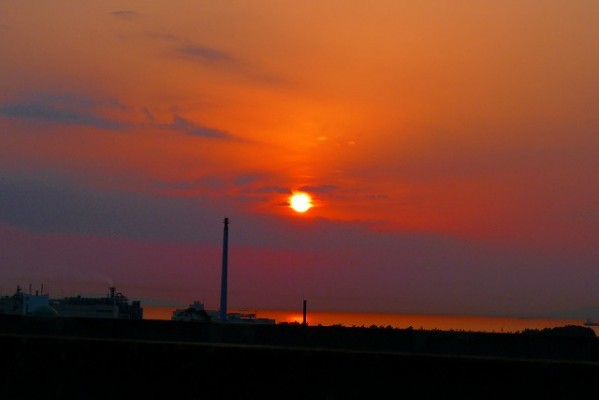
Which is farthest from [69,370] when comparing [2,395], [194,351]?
[194,351]

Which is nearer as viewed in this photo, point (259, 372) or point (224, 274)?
point (259, 372)

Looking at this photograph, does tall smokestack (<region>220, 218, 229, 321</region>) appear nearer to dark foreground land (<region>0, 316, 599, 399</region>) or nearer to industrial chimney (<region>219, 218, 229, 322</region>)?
industrial chimney (<region>219, 218, 229, 322</region>)

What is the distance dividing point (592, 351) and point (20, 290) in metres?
126

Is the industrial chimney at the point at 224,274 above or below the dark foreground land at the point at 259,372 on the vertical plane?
above

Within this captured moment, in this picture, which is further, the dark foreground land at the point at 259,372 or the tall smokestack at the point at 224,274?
the tall smokestack at the point at 224,274

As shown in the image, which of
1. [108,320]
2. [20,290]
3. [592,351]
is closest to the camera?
[592,351]

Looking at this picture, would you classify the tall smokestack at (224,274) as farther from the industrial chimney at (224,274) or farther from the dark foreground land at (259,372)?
the dark foreground land at (259,372)

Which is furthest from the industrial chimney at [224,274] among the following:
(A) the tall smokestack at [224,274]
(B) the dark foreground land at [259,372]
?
(B) the dark foreground land at [259,372]

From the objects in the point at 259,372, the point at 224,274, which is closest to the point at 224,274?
the point at 224,274

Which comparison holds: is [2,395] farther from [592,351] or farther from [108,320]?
[592,351]

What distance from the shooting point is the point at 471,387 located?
12.1 meters

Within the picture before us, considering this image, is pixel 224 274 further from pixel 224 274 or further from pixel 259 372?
pixel 259 372

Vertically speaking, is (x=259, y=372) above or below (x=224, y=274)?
below

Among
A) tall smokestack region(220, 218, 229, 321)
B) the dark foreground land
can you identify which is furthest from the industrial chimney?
the dark foreground land
